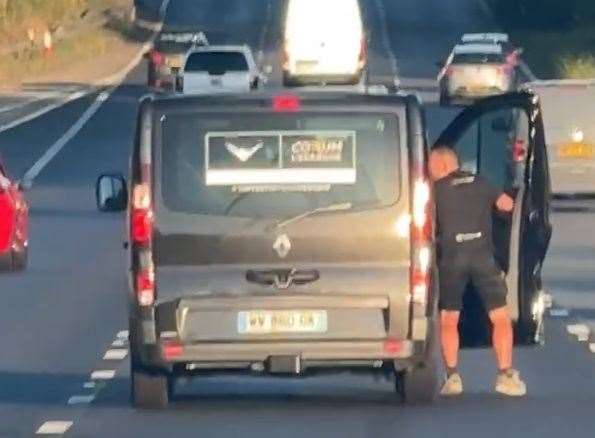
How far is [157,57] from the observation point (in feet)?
204

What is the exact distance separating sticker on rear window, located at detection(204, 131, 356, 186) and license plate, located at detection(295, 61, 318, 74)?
45.9 m

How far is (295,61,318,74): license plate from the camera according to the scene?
5962 cm

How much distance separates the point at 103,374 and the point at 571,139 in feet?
54.9

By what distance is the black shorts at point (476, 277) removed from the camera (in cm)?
1451

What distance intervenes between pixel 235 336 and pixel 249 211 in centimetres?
71

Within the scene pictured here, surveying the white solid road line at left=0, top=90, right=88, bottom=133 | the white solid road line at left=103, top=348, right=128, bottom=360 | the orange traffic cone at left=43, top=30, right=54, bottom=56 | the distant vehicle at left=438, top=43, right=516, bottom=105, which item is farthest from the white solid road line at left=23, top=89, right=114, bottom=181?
the white solid road line at left=103, top=348, right=128, bottom=360

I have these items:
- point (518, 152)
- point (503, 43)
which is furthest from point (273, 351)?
point (503, 43)

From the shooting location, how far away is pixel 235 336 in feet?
45.0

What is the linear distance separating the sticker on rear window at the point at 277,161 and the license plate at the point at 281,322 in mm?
734

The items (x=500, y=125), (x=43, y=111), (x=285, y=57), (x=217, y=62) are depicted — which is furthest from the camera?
(x=285, y=57)

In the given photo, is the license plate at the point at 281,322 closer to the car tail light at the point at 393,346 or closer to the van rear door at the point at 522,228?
the car tail light at the point at 393,346

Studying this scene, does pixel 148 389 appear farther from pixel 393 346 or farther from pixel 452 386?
pixel 452 386

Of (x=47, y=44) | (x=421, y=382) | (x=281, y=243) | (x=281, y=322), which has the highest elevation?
(x=47, y=44)

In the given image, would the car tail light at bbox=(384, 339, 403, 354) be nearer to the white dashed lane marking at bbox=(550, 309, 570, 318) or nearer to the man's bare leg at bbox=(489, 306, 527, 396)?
the man's bare leg at bbox=(489, 306, 527, 396)
